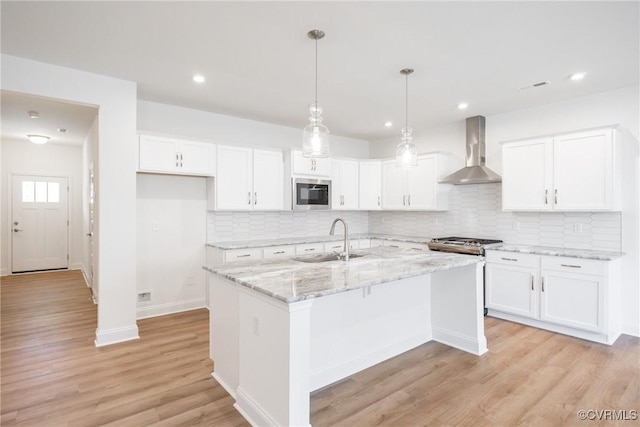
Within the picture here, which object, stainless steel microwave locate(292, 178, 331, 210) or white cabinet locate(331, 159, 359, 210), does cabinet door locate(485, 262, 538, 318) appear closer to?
white cabinet locate(331, 159, 359, 210)

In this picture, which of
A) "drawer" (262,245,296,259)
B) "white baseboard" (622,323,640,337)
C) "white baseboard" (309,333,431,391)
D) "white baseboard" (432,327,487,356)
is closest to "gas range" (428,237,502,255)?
"white baseboard" (432,327,487,356)

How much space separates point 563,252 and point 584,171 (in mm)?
885

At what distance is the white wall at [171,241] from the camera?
→ 4.14m

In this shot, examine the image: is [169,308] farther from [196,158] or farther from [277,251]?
[196,158]

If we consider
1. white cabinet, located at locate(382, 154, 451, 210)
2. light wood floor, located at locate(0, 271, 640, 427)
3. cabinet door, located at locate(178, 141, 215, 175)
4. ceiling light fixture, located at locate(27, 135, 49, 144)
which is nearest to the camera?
light wood floor, located at locate(0, 271, 640, 427)

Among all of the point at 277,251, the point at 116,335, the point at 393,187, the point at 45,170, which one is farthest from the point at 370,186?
the point at 45,170

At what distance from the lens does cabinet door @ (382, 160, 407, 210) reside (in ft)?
17.9

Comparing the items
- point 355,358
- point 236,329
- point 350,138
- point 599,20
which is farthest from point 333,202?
point 599,20

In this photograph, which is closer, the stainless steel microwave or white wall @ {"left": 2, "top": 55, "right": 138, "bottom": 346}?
white wall @ {"left": 2, "top": 55, "right": 138, "bottom": 346}

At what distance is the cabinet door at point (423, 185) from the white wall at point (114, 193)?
3810 millimetres

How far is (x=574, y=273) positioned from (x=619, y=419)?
1659 millimetres

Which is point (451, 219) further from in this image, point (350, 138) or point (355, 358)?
point (355, 358)

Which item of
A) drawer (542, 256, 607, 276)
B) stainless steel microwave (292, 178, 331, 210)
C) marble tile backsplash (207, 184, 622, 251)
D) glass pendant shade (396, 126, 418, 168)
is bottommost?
drawer (542, 256, 607, 276)

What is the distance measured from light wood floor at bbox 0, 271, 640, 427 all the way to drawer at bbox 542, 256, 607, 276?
0.70 m
